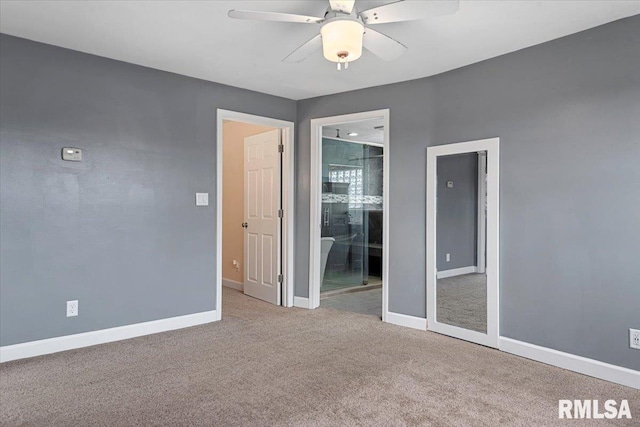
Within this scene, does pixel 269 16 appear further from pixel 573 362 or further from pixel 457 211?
pixel 573 362

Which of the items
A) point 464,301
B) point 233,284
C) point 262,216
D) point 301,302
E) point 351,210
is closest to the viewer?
point 464,301

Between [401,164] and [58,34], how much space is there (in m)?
2.99

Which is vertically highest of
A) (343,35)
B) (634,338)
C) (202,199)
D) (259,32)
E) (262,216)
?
(259,32)

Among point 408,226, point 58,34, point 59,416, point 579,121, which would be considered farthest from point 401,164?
point 59,416

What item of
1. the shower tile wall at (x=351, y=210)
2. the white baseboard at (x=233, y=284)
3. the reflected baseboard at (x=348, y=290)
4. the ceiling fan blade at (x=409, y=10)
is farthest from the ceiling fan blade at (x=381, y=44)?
the white baseboard at (x=233, y=284)

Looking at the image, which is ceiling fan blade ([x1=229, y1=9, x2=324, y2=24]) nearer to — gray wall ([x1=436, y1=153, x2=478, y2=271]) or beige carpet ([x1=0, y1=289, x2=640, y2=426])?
gray wall ([x1=436, y1=153, x2=478, y2=271])

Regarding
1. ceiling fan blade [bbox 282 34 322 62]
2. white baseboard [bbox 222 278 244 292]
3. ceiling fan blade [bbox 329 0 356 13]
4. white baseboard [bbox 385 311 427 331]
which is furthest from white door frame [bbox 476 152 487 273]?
white baseboard [bbox 222 278 244 292]

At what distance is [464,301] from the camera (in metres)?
3.48

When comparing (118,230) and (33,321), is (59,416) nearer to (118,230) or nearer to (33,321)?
(33,321)

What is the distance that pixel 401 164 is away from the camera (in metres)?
3.89

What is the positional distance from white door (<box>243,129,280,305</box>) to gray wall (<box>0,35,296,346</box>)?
0.87 meters

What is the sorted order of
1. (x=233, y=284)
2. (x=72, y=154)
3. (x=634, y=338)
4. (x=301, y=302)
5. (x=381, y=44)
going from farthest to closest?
(x=233, y=284) < (x=301, y=302) < (x=72, y=154) < (x=634, y=338) < (x=381, y=44)

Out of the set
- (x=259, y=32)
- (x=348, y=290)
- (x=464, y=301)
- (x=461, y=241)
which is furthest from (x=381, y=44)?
(x=348, y=290)

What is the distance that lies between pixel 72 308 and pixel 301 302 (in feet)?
7.37
